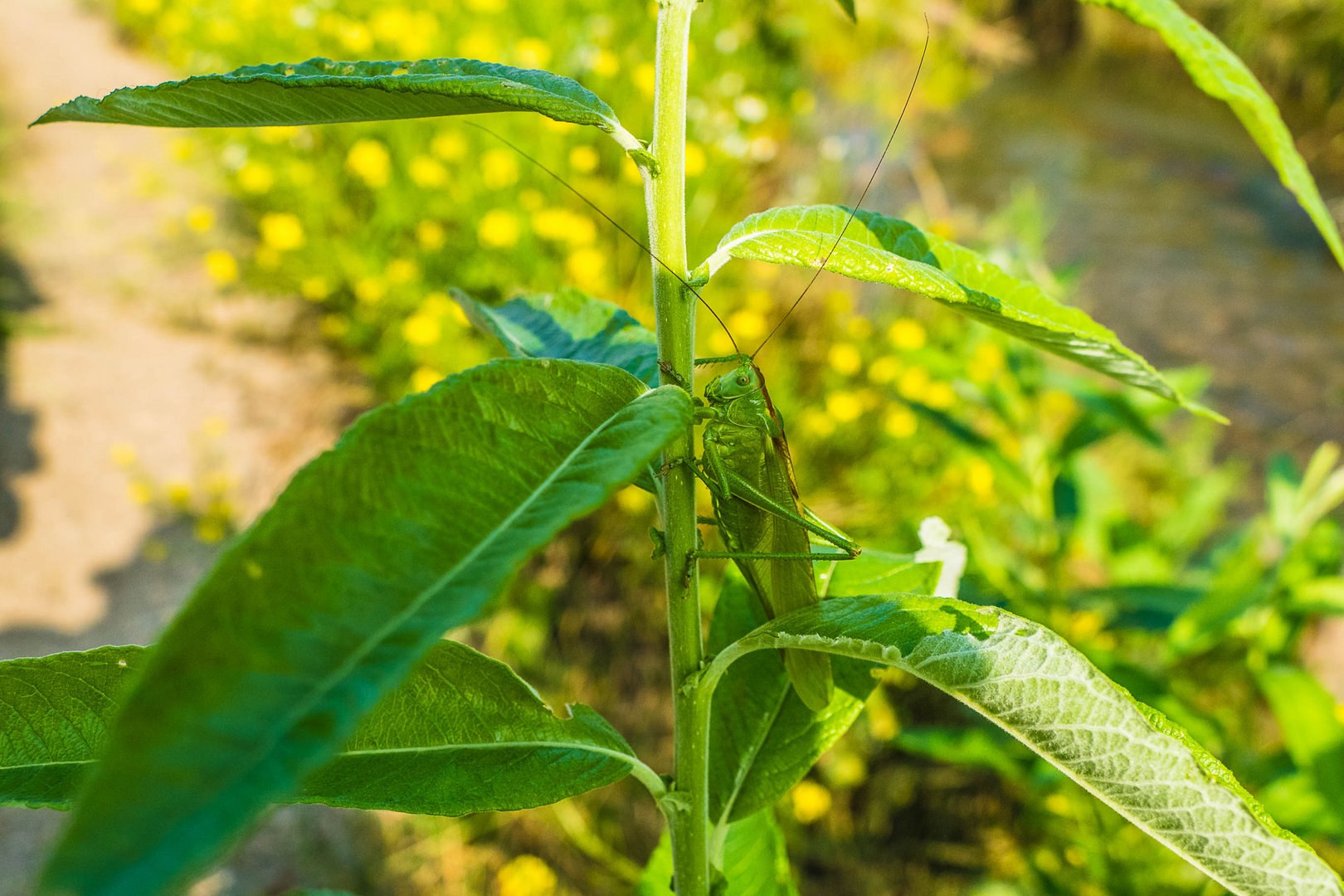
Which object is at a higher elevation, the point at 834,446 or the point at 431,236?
the point at 431,236

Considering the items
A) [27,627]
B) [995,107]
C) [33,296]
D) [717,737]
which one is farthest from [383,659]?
[995,107]

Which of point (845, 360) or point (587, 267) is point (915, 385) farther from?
point (587, 267)

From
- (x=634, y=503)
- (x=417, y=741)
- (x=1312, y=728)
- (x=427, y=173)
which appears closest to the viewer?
(x=417, y=741)

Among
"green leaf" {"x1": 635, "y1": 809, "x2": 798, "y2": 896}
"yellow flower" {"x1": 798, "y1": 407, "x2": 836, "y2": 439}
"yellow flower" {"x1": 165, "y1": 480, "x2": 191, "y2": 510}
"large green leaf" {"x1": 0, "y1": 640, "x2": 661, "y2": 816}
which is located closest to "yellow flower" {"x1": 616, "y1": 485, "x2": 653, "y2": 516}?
"yellow flower" {"x1": 798, "y1": 407, "x2": 836, "y2": 439}

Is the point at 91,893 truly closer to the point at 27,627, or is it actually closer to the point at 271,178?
the point at 27,627

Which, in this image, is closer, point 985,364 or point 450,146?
point 985,364

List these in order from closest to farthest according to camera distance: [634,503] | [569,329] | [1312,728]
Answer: [569,329] < [1312,728] < [634,503]

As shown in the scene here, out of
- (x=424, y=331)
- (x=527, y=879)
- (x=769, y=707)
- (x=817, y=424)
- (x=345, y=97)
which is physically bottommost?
(x=527, y=879)

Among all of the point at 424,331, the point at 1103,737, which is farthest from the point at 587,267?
the point at 1103,737
